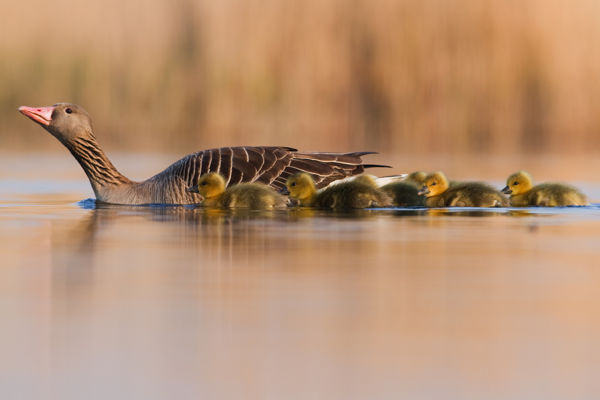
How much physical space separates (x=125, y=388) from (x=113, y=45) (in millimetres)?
18319

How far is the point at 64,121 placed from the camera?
10398mm

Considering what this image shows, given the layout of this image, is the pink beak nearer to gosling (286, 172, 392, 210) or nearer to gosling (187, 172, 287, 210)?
gosling (187, 172, 287, 210)

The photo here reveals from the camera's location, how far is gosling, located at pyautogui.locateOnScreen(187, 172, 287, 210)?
9348mm

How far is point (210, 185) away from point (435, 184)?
2.11 meters

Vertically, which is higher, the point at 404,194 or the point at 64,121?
the point at 64,121

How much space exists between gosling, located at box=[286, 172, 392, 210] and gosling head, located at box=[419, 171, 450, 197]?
44 centimetres

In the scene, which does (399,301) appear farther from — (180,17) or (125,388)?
(180,17)

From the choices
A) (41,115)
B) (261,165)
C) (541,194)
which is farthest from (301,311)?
(41,115)

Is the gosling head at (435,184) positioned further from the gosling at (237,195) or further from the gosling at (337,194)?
the gosling at (237,195)

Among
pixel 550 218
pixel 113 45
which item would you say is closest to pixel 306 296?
pixel 550 218

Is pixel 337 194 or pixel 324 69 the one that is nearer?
pixel 337 194

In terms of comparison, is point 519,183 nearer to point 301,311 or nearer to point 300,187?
point 300,187

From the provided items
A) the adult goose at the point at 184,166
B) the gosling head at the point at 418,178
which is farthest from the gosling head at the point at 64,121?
the gosling head at the point at 418,178

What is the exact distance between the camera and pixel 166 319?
14.1 feet
